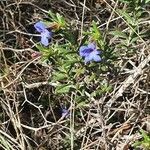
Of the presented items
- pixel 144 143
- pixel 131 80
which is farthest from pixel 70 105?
pixel 144 143

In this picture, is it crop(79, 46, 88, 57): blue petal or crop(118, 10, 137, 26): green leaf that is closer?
crop(79, 46, 88, 57): blue petal

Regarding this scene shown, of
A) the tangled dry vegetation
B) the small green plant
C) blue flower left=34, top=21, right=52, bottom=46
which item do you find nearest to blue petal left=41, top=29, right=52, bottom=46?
blue flower left=34, top=21, right=52, bottom=46

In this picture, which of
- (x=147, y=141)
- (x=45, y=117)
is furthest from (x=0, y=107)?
(x=147, y=141)

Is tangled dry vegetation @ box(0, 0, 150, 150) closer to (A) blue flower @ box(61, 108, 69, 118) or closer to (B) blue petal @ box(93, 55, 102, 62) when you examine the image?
(A) blue flower @ box(61, 108, 69, 118)

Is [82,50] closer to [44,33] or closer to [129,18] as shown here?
[44,33]

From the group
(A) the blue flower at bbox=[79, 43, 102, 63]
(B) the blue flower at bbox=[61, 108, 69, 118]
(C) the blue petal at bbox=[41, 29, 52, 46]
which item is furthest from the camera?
(B) the blue flower at bbox=[61, 108, 69, 118]

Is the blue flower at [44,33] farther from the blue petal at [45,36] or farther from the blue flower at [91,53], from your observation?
the blue flower at [91,53]

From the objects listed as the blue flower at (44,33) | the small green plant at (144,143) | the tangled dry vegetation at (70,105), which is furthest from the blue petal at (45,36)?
the small green plant at (144,143)

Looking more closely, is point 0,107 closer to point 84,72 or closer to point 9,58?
point 9,58

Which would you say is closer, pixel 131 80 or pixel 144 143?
pixel 144 143
